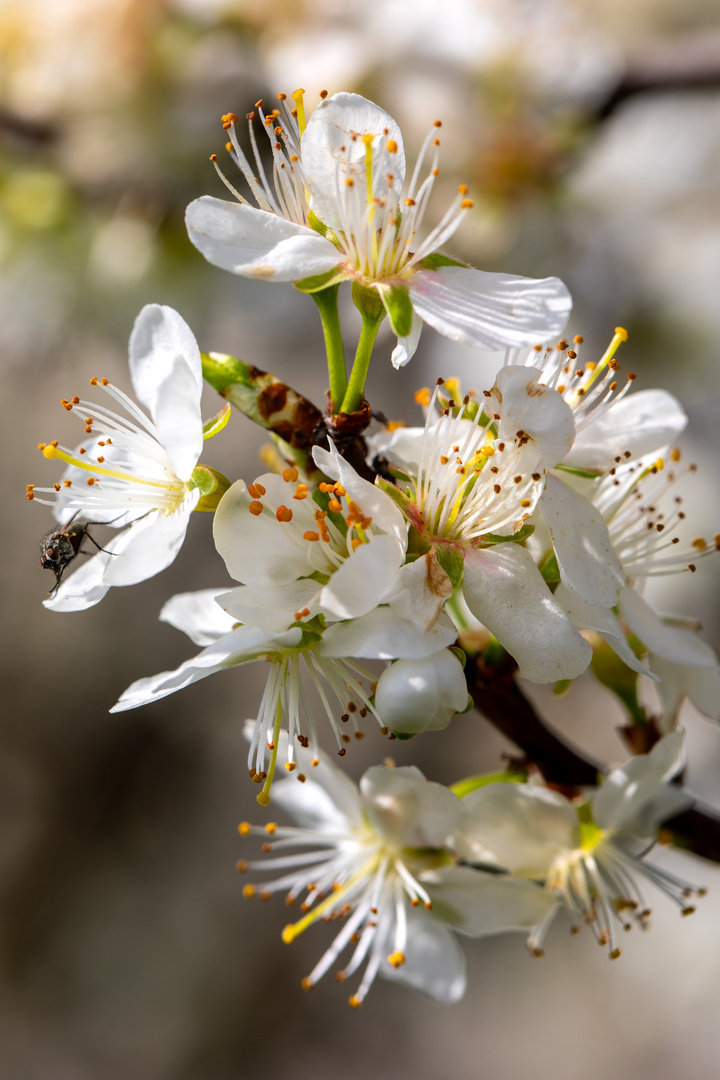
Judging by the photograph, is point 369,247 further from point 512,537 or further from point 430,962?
point 430,962

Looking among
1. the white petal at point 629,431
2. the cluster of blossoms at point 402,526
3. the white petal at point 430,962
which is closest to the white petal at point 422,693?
the cluster of blossoms at point 402,526

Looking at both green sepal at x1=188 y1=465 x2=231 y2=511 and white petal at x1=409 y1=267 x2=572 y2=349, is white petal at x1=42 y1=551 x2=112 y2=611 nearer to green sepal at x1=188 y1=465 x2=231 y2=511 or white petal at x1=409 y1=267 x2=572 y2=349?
green sepal at x1=188 y1=465 x2=231 y2=511

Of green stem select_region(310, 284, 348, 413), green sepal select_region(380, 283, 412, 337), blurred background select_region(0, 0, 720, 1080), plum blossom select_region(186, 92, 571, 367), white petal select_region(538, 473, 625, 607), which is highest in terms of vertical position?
plum blossom select_region(186, 92, 571, 367)

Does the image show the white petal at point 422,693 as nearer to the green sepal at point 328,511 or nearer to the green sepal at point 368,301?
the green sepal at point 328,511

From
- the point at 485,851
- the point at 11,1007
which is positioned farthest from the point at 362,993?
the point at 11,1007

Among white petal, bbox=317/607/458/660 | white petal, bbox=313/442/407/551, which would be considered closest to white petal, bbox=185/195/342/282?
white petal, bbox=313/442/407/551

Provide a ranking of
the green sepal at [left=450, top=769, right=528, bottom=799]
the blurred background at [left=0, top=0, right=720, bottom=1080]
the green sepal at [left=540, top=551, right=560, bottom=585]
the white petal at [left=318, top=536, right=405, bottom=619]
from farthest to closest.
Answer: the blurred background at [left=0, top=0, right=720, bottom=1080], the green sepal at [left=450, top=769, right=528, bottom=799], the green sepal at [left=540, top=551, right=560, bottom=585], the white petal at [left=318, top=536, right=405, bottom=619]

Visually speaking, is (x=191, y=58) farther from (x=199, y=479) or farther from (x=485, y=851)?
(x=485, y=851)
